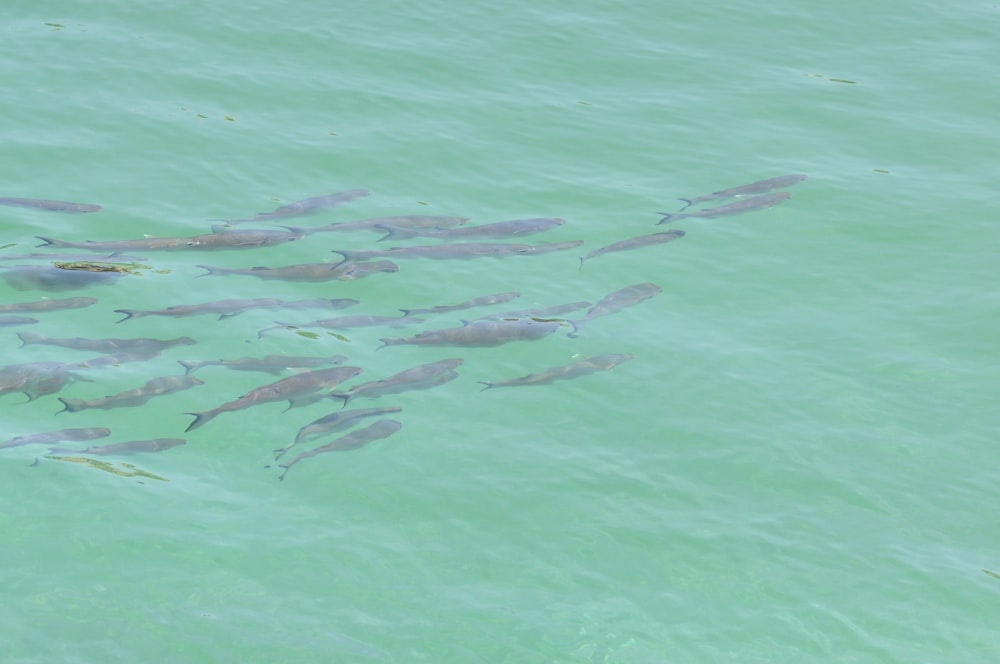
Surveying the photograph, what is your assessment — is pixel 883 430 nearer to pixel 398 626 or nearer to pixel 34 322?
pixel 398 626

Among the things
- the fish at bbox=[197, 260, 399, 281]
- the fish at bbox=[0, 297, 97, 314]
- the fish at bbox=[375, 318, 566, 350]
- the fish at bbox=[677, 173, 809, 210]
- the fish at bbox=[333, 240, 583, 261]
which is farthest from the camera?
the fish at bbox=[677, 173, 809, 210]

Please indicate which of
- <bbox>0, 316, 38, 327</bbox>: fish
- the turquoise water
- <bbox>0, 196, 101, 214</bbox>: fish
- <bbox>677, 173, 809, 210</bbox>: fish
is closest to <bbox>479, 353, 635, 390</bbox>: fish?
the turquoise water

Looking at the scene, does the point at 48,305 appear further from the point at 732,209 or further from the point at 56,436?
→ the point at 732,209

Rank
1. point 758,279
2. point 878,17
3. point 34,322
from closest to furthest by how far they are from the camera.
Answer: point 34,322 < point 758,279 < point 878,17

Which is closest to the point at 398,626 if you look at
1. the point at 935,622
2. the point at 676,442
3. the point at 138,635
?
the point at 138,635

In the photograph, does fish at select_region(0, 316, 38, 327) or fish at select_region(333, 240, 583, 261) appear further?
fish at select_region(333, 240, 583, 261)

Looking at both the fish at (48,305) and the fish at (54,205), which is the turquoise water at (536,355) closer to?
the fish at (54,205)

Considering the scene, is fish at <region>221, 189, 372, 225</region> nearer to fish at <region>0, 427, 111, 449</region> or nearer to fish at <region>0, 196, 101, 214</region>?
fish at <region>0, 196, 101, 214</region>
